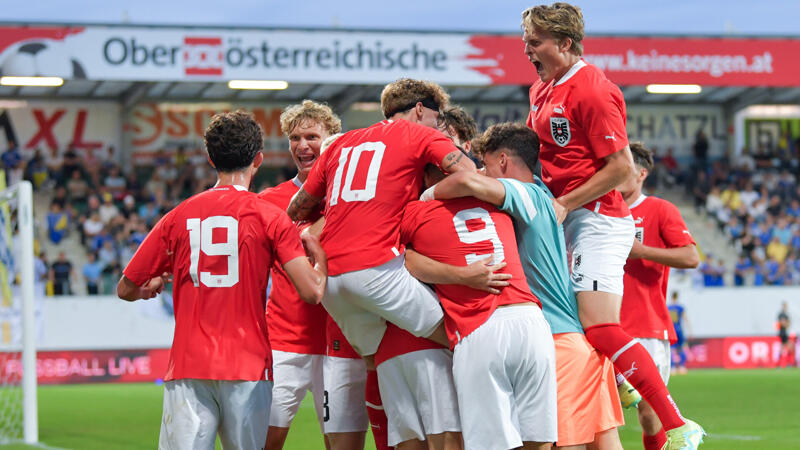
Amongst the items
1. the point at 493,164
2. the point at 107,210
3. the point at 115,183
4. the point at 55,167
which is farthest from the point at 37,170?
the point at 493,164

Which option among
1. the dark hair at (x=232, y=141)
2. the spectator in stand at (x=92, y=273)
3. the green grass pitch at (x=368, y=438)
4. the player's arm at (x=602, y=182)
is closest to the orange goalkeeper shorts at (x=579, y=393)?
the player's arm at (x=602, y=182)

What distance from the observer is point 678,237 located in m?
7.38

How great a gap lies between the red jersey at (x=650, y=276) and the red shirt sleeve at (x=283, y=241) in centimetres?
322

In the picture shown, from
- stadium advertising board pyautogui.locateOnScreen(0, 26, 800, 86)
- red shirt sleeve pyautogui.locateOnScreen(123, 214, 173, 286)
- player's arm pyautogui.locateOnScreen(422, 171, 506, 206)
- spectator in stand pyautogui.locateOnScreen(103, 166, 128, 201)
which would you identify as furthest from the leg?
spectator in stand pyautogui.locateOnScreen(103, 166, 128, 201)

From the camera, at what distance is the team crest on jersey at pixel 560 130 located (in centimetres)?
578

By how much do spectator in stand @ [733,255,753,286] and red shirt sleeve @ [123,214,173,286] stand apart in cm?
2460

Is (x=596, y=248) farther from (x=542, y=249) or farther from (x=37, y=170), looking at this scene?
(x=37, y=170)

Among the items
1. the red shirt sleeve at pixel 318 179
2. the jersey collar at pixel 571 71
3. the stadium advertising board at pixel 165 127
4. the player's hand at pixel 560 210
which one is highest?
the stadium advertising board at pixel 165 127

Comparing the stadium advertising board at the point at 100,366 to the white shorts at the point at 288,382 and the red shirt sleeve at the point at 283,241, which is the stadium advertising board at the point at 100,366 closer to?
the white shorts at the point at 288,382

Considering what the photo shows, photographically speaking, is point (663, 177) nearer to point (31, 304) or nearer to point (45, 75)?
point (45, 75)

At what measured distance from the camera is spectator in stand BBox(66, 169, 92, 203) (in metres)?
26.9

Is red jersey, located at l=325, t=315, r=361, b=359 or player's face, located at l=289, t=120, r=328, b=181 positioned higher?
player's face, located at l=289, t=120, r=328, b=181

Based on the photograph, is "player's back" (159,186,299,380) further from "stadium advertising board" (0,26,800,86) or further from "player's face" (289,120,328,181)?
"stadium advertising board" (0,26,800,86)

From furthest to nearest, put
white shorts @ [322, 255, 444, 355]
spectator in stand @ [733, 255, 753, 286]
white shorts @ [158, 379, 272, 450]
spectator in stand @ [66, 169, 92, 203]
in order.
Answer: spectator in stand @ [733, 255, 753, 286]
spectator in stand @ [66, 169, 92, 203]
white shorts @ [322, 255, 444, 355]
white shorts @ [158, 379, 272, 450]
